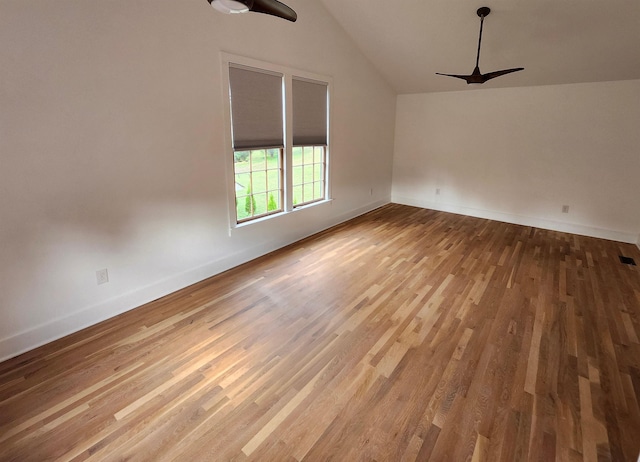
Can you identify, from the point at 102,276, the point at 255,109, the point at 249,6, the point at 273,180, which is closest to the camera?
the point at 249,6

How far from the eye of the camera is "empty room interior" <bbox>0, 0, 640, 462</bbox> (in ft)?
5.98

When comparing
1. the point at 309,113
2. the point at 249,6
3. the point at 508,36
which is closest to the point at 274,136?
the point at 309,113

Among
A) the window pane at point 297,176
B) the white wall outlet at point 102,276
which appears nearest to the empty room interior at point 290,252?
the white wall outlet at point 102,276

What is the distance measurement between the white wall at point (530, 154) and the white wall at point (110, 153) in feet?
11.7

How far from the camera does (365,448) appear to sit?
166cm

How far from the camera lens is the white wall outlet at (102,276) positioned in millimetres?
2664

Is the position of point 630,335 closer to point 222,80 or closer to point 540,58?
point 540,58

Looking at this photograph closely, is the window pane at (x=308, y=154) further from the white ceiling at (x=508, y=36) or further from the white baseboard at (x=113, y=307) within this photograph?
the white ceiling at (x=508, y=36)

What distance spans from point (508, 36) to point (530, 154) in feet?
6.94

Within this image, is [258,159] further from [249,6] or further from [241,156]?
[249,6]

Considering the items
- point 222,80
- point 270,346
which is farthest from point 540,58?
point 270,346

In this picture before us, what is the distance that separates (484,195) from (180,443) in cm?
595

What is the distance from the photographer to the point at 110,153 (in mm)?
2555

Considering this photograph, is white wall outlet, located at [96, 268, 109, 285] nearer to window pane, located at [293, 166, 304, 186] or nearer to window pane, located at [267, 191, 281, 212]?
window pane, located at [267, 191, 281, 212]
